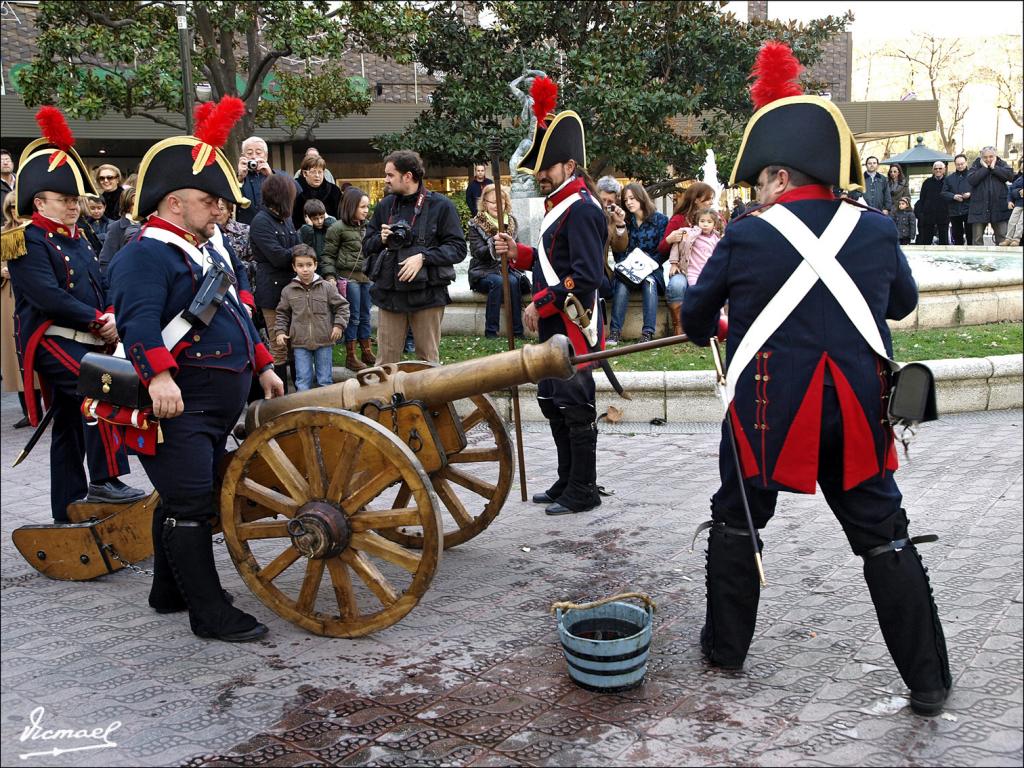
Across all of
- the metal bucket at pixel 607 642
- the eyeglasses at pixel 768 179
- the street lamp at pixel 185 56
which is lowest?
the metal bucket at pixel 607 642

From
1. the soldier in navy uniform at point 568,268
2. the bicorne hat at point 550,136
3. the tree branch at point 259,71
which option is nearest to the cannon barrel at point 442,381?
the soldier in navy uniform at point 568,268

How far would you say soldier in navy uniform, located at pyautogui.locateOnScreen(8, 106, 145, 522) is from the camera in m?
5.56

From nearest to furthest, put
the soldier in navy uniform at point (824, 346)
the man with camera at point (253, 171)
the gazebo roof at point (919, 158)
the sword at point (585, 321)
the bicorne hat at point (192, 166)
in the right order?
the soldier in navy uniform at point (824, 346) < the bicorne hat at point (192, 166) < the sword at point (585, 321) < the man with camera at point (253, 171) < the gazebo roof at point (919, 158)

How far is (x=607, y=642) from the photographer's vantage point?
3.72m

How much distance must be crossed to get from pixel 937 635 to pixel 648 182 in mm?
15714

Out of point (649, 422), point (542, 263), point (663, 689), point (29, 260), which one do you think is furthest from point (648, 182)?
point (663, 689)

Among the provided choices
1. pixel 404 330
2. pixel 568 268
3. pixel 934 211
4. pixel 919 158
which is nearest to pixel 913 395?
pixel 568 268

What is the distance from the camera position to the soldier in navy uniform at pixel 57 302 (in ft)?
18.2

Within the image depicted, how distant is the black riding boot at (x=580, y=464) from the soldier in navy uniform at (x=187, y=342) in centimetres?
217

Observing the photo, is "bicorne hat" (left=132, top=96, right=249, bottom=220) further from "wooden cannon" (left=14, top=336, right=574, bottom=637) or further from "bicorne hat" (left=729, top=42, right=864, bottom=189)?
"bicorne hat" (left=729, top=42, right=864, bottom=189)

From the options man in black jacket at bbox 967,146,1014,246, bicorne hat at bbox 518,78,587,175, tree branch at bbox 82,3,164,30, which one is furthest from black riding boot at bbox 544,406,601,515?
man in black jacket at bbox 967,146,1014,246

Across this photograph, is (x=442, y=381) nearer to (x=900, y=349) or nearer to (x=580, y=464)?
(x=580, y=464)

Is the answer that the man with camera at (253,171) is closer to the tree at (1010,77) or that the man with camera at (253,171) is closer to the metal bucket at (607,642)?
the metal bucket at (607,642)

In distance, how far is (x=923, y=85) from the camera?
48844 millimetres
